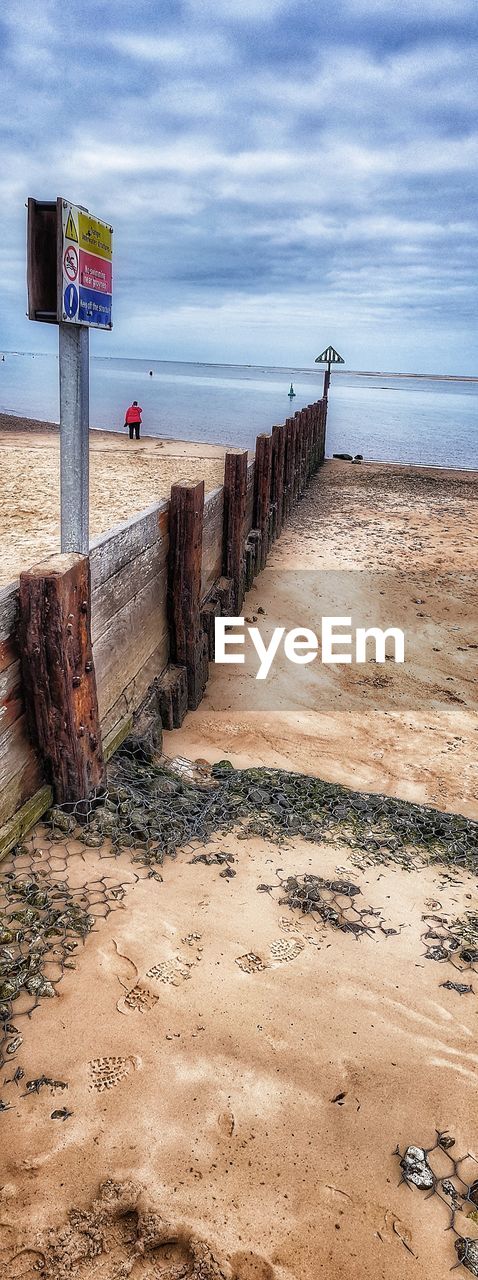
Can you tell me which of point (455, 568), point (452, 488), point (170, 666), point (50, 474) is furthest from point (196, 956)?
point (452, 488)

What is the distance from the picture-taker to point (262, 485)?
10789 mm

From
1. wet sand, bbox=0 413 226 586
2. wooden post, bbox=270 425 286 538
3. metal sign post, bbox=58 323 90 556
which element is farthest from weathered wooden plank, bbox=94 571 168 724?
wooden post, bbox=270 425 286 538

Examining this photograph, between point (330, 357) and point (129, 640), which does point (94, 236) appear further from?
point (330, 357)

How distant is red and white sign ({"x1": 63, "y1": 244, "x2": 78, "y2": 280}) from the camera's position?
326cm

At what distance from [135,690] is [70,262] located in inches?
117

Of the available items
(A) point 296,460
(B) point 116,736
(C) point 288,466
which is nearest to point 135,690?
(B) point 116,736

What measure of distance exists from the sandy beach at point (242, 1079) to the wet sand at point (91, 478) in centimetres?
371

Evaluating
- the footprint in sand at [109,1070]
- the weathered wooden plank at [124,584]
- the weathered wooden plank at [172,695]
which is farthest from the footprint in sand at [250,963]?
the weathered wooden plank at [172,695]

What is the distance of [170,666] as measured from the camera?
20.9 ft

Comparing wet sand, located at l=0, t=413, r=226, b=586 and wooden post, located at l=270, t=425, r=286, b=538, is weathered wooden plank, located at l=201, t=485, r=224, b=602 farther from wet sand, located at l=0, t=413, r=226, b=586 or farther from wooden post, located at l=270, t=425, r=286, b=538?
wooden post, located at l=270, t=425, r=286, b=538

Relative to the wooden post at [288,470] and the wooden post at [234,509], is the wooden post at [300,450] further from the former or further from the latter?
the wooden post at [234,509]

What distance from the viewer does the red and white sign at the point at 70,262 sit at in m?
3.26

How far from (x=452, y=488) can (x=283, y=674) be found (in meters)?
14.0

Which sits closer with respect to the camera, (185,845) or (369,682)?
(185,845)
